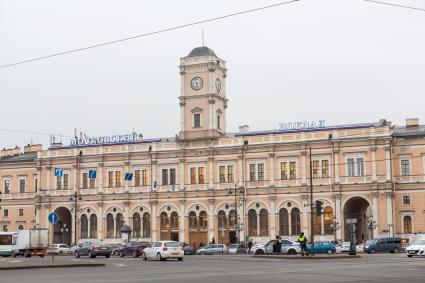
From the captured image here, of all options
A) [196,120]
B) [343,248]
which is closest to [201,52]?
[196,120]

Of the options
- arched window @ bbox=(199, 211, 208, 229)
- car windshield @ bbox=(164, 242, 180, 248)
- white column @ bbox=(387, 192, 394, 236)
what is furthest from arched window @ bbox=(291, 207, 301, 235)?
car windshield @ bbox=(164, 242, 180, 248)

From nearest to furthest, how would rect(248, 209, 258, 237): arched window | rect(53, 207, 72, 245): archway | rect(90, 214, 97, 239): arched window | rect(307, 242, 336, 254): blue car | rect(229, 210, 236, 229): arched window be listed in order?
rect(307, 242, 336, 254): blue car
rect(248, 209, 258, 237): arched window
rect(229, 210, 236, 229): arched window
rect(90, 214, 97, 239): arched window
rect(53, 207, 72, 245): archway

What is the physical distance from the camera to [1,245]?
60.5 metres

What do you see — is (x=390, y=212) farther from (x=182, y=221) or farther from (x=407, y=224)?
(x=182, y=221)

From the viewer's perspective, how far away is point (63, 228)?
317ft

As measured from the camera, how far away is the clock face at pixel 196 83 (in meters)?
88.7

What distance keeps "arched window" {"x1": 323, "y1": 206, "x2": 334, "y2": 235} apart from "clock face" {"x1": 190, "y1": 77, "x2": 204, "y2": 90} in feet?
71.0

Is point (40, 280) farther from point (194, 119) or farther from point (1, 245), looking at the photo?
point (194, 119)

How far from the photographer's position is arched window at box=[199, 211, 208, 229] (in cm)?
8662

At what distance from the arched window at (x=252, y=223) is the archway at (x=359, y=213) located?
10521 mm

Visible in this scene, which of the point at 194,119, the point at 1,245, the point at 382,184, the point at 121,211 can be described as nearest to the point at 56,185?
the point at 121,211

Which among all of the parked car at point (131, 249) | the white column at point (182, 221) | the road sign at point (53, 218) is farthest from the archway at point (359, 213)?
the road sign at point (53, 218)

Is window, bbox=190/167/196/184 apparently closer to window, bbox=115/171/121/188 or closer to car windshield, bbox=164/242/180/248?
window, bbox=115/171/121/188

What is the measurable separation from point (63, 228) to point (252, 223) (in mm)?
27488
